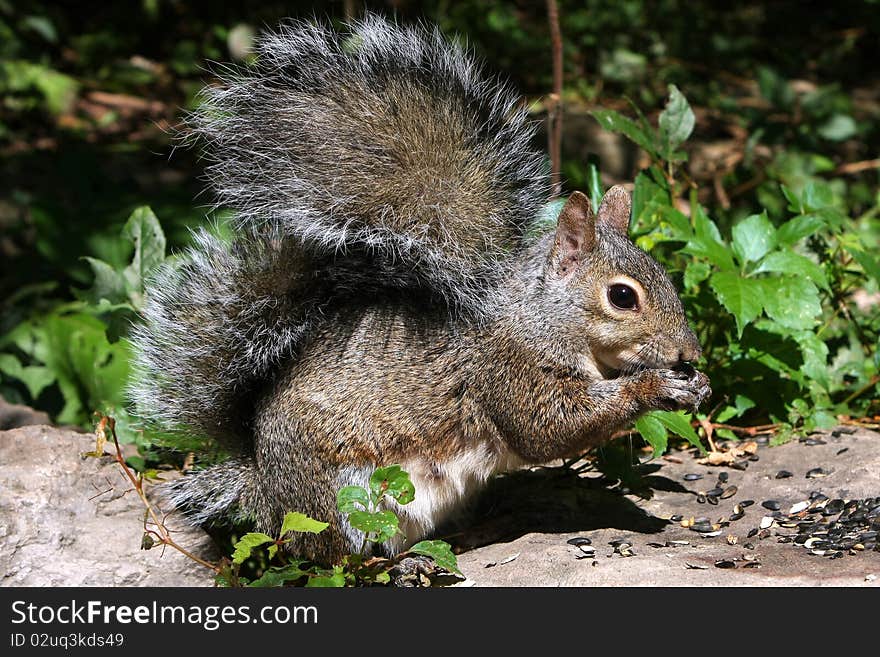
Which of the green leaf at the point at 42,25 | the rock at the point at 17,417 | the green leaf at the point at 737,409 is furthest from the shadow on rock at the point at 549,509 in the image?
the green leaf at the point at 42,25

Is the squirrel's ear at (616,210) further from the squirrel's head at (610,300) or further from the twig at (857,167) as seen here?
the twig at (857,167)

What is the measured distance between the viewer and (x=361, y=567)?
9.70 ft

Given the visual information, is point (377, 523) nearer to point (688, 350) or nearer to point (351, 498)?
point (351, 498)

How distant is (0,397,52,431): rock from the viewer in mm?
3869

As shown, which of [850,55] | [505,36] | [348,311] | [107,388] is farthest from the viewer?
[850,55]

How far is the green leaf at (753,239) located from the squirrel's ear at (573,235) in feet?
2.54

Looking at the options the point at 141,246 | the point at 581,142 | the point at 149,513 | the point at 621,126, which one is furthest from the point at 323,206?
the point at 581,142

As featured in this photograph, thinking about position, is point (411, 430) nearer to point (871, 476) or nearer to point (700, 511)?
point (700, 511)

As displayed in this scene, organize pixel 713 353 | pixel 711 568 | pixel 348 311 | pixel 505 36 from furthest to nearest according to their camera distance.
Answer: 1. pixel 505 36
2. pixel 713 353
3. pixel 348 311
4. pixel 711 568

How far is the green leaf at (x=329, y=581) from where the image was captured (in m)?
2.81

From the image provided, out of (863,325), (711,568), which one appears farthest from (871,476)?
(863,325)

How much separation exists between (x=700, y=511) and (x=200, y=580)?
1531 millimetres

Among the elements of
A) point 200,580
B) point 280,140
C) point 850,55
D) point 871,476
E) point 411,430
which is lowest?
point 200,580

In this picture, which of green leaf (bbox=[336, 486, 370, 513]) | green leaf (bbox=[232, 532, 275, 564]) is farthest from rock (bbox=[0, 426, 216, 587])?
green leaf (bbox=[336, 486, 370, 513])
